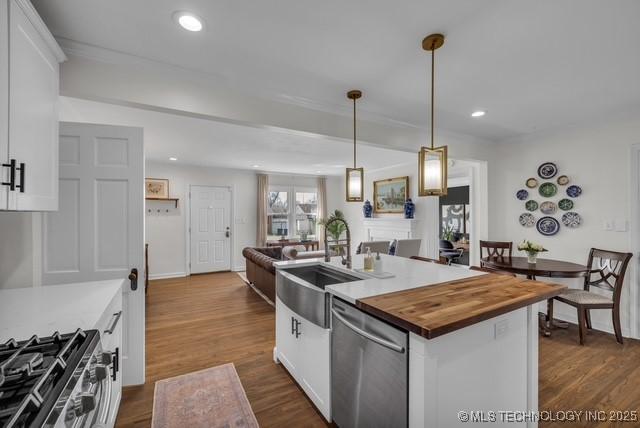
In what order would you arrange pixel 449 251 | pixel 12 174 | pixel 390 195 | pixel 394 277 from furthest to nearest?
pixel 390 195, pixel 449 251, pixel 394 277, pixel 12 174

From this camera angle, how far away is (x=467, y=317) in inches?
49.1

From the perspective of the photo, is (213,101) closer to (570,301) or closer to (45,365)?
(45,365)

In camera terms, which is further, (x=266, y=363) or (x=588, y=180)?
(x=588, y=180)

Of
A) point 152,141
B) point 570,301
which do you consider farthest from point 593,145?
point 152,141

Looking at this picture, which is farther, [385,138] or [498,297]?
[385,138]

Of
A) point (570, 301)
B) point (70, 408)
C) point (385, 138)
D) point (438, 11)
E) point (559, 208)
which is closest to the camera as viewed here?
point (70, 408)

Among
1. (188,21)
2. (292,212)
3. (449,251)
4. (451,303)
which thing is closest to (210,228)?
(292,212)

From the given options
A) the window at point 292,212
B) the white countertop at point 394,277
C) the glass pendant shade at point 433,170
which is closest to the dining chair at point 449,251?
the white countertop at point 394,277

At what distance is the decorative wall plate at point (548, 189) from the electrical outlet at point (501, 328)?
2.99 meters

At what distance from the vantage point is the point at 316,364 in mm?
1949

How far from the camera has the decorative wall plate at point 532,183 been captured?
148 inches

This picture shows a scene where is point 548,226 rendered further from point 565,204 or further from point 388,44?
point 388,44

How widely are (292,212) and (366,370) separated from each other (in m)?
6.43

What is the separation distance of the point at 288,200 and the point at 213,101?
5484 millimetres
